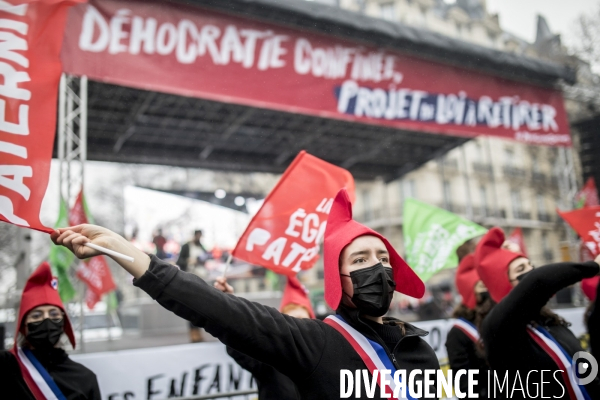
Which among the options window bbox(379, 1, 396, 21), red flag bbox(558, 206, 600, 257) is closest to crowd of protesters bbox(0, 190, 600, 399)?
red flag bbox(558, 206, 600, 257)

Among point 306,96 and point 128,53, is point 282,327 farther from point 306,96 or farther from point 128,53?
point 306,96

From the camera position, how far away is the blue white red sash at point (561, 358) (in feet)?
8.58

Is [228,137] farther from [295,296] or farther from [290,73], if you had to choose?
[295,296]

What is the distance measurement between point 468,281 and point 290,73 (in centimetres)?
505

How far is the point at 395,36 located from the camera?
9.23 m

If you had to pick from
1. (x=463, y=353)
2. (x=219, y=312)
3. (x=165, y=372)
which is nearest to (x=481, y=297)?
(x=463, y=353)

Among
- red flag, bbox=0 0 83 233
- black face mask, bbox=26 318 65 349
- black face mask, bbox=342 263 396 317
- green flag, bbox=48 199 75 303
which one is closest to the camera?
black face mask, bbox=342 263 396 317

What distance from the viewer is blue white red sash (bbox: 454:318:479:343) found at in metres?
3.71

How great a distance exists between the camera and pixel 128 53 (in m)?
6.93

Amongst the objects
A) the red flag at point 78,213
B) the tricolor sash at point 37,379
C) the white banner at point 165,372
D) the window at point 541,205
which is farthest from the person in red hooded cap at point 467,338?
the window at point 541,205

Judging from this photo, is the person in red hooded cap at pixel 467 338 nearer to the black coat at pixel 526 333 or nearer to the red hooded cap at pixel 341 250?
the black coat at pixel 526 333

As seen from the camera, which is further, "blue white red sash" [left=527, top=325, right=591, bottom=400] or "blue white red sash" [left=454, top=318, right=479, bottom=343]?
"blue white red sash" [left=454, top=318, right=479, bottom=343]

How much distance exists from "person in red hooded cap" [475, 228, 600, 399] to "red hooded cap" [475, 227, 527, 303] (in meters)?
0.29

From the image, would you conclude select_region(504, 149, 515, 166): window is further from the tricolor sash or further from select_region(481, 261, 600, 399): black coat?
the tricolor sash
